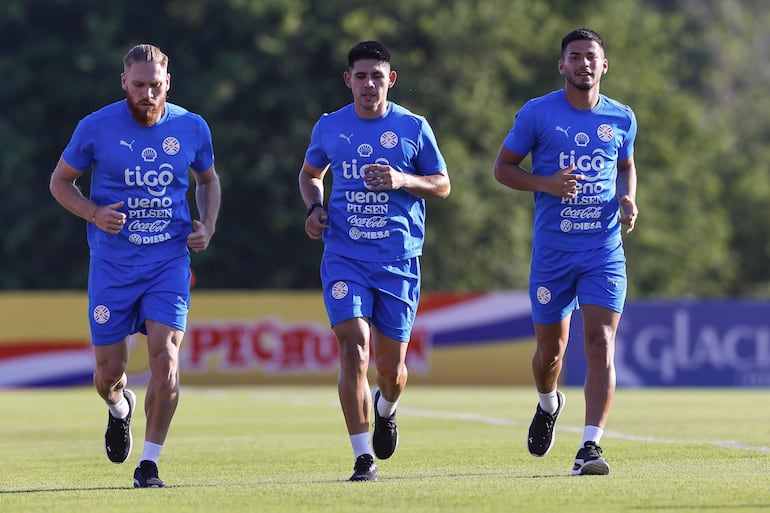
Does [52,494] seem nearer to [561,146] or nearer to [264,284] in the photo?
[561,146]

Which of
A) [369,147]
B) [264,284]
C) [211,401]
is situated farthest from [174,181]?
[264,284]

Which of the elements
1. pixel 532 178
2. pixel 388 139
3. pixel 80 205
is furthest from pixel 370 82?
pixel 80 205

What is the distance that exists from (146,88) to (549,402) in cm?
312

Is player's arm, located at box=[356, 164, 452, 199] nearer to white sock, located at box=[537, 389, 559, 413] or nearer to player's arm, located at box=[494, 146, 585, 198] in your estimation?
player's arm, located at box=[494, 146, 585, 198]

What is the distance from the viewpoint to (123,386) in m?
9.96

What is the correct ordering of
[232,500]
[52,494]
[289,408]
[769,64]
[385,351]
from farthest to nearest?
1. [769,64]
2. [289,408]
3. [385,351]
4. [52,494]
5. [232,500]

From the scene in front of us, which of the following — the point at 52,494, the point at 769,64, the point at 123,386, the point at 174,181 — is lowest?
the point at 52,494

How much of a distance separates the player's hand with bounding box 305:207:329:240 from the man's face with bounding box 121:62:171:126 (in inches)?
40.6

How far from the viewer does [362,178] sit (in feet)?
30.9

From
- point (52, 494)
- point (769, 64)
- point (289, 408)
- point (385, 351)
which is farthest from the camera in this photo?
point (769, 64)

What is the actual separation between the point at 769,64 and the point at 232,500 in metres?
68.4

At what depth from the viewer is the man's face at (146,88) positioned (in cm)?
916

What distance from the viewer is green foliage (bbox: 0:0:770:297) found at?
3572 cm

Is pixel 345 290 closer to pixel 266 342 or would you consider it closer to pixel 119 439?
pixel 119 439
